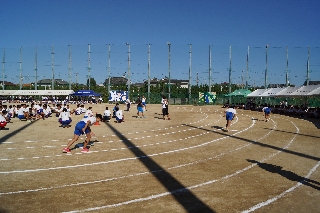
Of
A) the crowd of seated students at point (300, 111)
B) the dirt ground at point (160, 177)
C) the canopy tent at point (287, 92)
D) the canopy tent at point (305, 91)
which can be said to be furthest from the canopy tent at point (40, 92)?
the dirt ground at point (160, 177)

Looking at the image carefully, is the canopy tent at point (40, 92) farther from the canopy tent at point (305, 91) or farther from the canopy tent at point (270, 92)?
the canopy tent at point (305, 91)

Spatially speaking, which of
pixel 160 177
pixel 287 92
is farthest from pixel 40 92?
pixel 160 177

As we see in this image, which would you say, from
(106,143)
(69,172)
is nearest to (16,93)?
(106,143)

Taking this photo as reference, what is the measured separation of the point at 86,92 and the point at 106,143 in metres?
43.4

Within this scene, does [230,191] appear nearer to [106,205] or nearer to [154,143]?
[106,205]

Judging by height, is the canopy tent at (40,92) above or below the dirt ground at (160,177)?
above

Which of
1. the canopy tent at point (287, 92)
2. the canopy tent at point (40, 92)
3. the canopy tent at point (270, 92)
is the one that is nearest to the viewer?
the canopy tent at point (287, 92)

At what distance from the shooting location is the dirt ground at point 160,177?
204 inches

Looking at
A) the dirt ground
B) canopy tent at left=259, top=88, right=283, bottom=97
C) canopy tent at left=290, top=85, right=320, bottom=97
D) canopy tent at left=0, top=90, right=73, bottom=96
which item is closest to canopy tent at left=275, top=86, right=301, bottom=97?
canopy tent at left=290, top=85, right=320, bottom=97

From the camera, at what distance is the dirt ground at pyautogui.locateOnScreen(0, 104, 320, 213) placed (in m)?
5.17

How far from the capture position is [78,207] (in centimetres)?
499

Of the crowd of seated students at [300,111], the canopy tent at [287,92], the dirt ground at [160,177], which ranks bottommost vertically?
the dirt ground at [160,177]

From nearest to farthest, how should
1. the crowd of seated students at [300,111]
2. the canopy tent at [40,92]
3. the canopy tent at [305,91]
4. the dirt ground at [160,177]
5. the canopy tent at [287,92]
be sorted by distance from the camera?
the dirt ground at [160,177] → the crowd of seated students at [300,111] → the canopy tent at [305,91] → the canopy tent at [287,92] → the canopy tent at [40,92]

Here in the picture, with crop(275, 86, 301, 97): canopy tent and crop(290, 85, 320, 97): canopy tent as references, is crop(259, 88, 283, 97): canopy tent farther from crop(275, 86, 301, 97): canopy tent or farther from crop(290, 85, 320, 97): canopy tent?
crop(290, 85, 320, 97): canopy tent
